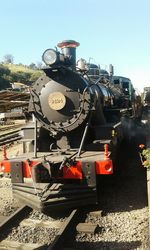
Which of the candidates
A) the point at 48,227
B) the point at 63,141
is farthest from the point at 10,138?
the point at 48,227

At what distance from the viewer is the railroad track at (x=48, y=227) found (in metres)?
4.60

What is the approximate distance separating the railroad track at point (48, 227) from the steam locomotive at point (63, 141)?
9.1 inches

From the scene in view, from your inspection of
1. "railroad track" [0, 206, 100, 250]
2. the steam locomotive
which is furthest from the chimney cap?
"railroad track" [0, 206, 100, 250]

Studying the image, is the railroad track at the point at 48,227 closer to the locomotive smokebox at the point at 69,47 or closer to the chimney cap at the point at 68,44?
the locomotive smokebox at the point at 69,47

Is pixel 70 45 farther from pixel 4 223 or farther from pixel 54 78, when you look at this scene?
→ pixel 4 223

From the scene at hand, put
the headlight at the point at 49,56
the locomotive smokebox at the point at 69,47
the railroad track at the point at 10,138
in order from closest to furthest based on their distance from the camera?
the headlight at the point at 49,56
the locomotive smokebox at the point at 69,47
the railroad track at the point at 10,138

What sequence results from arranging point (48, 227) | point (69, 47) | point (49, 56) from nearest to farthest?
point (48, 227) → point (49, 56) → point (69, 47)

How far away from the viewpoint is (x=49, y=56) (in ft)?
20.0

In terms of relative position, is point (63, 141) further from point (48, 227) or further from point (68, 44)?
point (68, 44)

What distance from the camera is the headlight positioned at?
19.8ft

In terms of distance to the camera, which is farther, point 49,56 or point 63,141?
point 63,141

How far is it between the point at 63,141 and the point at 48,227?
6.19 feet

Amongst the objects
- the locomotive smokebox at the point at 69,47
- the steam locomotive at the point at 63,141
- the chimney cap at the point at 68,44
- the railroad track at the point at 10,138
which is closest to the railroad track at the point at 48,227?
the steam locomotive at the point at 63,141

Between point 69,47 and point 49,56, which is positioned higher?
point 69,47
